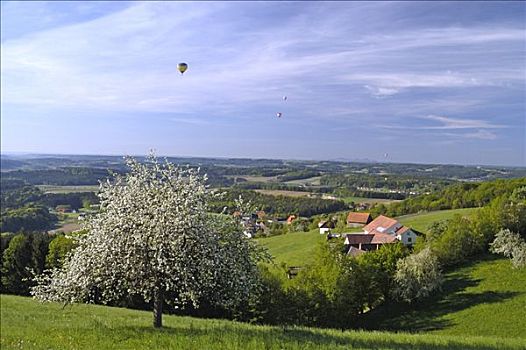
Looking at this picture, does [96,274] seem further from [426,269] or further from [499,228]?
[499,228]

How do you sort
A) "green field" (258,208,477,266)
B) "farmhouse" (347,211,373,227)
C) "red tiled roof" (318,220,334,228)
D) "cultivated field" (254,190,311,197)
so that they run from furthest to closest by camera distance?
"cultivated field" (254,190,311,197) → "red tiled roof" (318,220,334,228) → "farmhouse" (347,211,373,227) → "green field" (258,208,477,266)

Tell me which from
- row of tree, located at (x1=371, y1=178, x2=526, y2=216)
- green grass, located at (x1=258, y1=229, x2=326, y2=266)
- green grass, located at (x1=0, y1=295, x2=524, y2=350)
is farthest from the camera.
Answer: row of tree, located at (x1=371, y1=178, x2=526, y2=216)

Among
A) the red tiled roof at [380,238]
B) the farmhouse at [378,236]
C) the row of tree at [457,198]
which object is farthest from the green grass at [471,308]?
the row of tree at [457,198]

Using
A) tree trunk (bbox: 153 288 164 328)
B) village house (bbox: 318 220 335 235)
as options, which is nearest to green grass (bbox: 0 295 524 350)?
tree trunk (bbox: 153 288 164 328)

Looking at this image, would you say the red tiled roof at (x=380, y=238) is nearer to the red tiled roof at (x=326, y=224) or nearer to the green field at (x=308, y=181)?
the red tiled roof at (x=326, y=224)

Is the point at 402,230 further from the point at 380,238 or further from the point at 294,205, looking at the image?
the point at 294,205

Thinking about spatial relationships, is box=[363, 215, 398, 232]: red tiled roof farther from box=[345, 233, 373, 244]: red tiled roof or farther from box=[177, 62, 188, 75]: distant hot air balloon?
box=[177, 62, 188, 75]: distant hot air balloon

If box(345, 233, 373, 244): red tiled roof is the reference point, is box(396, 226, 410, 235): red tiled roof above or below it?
above

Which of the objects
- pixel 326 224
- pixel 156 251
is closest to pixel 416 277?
pixel 156 251
